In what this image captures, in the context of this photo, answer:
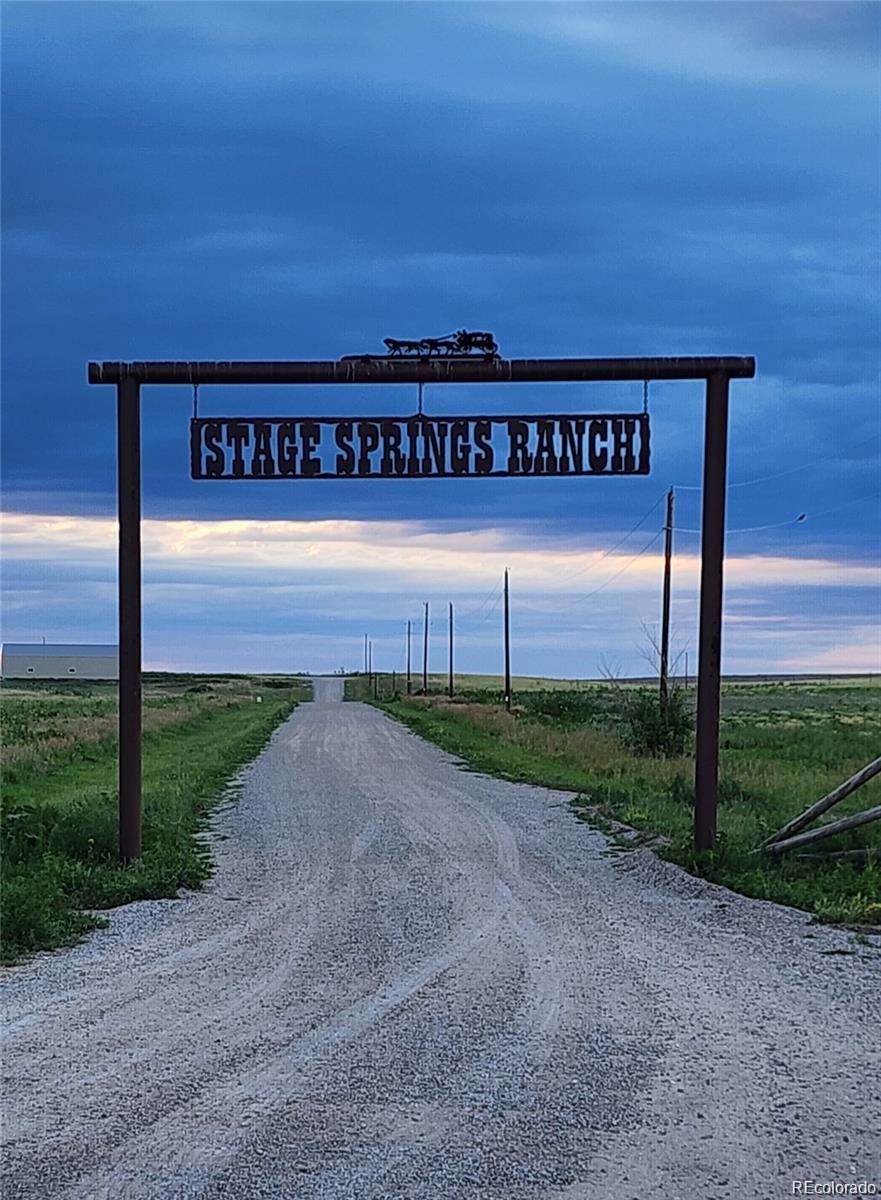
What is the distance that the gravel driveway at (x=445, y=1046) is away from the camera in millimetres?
4891

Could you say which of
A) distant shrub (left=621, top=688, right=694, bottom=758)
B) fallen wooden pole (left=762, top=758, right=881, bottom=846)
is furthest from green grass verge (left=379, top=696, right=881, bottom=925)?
distant shrub (left=621, top=688, right=694, bottom=758)

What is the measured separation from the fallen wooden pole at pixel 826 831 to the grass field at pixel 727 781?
0.11 metres

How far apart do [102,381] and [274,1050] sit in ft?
23.1

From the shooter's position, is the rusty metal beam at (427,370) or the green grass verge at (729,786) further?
the rusty metal beam at (427,370)

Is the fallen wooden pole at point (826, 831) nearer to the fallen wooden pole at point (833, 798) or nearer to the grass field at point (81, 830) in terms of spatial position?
the fallen wooden pole at point (833, 798)

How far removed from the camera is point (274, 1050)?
6.43 m

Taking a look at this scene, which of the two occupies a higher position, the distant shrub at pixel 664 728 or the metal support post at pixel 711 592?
the metal support post at pixel 711 592

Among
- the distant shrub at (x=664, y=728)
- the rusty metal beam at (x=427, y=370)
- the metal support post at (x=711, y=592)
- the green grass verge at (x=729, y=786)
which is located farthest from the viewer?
the distant shrub at (x=664, y=728)

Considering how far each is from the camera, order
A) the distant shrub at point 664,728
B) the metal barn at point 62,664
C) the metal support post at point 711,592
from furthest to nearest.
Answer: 1. the metal barn at point 62,664
2. the distant shrub at point 664,728
3. the metal support post at point 711,592

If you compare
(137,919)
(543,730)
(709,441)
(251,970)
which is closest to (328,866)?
(137,919)

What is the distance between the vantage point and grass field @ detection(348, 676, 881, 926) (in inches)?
418
